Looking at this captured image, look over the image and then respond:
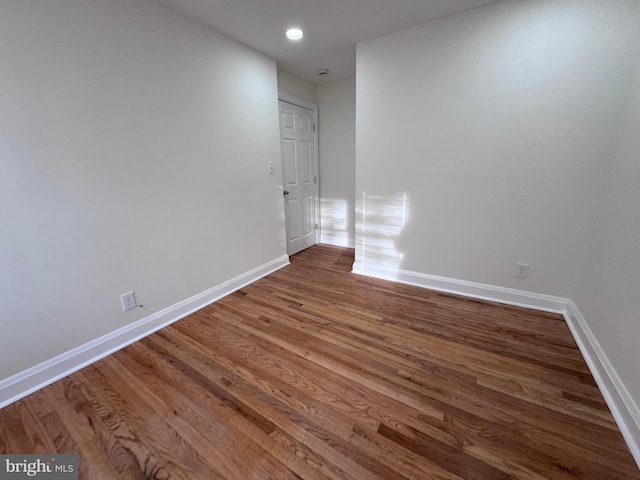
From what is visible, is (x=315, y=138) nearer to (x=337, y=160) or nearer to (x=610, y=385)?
(x=337, y=160)

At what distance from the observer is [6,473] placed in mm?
1075

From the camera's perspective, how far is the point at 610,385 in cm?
139

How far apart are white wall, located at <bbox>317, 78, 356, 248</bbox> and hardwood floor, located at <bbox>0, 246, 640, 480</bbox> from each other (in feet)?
7.02

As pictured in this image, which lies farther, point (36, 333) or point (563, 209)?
point (563, 209)

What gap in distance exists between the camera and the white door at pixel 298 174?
11.0 ft

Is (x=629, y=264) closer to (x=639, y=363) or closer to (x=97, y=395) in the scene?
(x=639, y=363)

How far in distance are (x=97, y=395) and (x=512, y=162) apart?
10.9ft

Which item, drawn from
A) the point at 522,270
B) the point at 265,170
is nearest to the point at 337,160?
the point at 265,170

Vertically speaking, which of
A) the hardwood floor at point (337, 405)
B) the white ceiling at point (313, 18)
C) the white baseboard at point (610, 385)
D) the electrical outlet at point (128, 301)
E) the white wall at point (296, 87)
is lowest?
the hardwood floor at point (337, 405)

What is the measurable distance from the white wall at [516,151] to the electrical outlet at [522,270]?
0.13 feet

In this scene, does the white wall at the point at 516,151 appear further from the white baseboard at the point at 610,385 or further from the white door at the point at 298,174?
the white door at the point at 298,174

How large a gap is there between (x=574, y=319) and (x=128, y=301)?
3411 millimetres

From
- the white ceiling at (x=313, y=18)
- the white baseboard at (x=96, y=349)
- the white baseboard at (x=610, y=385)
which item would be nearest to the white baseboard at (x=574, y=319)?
the white baseboard at (x=610, y=385)

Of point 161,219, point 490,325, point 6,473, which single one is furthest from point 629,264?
point 6,473
